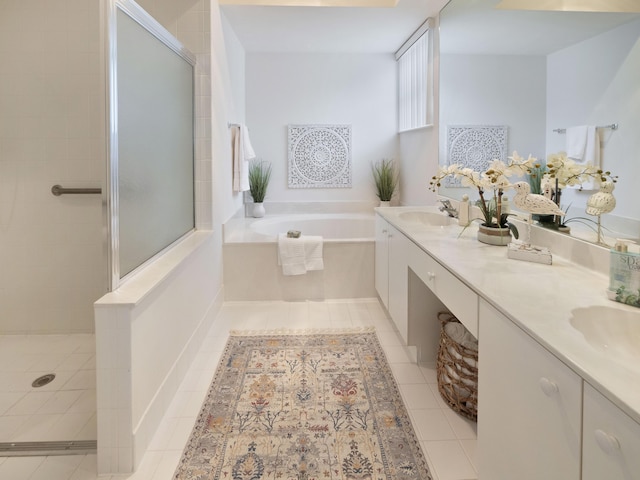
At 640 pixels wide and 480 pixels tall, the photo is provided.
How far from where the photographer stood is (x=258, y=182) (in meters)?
5.02

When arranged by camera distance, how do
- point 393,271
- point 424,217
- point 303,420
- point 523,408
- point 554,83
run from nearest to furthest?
point 523,408
point 554,83
point 303,420
point 393,271
point 424,217

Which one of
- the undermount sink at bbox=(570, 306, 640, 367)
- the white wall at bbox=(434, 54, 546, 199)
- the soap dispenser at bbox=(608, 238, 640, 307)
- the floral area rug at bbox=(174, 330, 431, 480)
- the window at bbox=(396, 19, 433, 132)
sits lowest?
the floral area rug at bbox=(174, 330, 431, 480)

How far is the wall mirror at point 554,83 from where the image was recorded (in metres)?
1.59

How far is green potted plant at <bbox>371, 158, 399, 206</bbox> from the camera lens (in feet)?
16.7

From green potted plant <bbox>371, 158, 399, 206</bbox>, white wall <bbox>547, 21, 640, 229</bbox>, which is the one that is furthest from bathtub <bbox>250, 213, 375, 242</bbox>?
white wall <bbox>547, 21, 640, 229</bbox>

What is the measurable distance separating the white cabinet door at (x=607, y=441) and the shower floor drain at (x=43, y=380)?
2.50m

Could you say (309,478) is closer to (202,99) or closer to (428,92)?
(202,99)

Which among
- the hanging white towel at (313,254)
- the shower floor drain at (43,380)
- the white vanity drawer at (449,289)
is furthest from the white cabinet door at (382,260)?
the shower floor drain at (43,380)

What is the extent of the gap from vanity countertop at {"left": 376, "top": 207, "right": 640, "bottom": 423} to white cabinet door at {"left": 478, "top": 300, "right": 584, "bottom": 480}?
1.5 inches

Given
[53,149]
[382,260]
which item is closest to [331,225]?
[382,260]

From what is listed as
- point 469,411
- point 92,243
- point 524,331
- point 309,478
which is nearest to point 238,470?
point 309,478

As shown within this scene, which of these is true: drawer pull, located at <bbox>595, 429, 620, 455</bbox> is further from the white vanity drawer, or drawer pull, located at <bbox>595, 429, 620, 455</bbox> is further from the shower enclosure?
the shower enclosure

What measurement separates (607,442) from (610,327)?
1.68 ft

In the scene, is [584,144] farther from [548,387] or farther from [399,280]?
[399,280]
